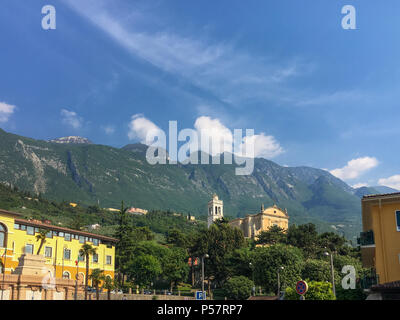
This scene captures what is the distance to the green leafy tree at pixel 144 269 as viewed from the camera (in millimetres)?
80688

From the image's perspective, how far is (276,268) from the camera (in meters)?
67.6

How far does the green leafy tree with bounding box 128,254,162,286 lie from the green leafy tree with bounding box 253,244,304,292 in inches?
829

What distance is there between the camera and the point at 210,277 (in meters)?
88.1

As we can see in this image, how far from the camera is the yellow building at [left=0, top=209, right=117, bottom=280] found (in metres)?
66.6

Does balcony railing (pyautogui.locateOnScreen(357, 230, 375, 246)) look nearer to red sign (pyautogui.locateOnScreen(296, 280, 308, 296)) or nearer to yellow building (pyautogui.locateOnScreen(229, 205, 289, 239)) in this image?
red sign (pyautogui.locateOnScreen(296, 280, 308, 296))

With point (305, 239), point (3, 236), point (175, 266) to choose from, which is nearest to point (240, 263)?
point (175, 266)

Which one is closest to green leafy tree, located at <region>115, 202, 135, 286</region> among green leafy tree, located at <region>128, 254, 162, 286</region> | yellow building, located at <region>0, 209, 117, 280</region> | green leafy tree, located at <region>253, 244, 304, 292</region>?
yellow building, located at <region>0, 209, 117, 280</region>

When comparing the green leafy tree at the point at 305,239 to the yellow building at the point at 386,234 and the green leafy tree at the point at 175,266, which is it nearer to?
the green leafy tree at the point at 175,266

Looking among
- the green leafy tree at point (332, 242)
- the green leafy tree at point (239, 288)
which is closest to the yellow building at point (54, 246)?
the green leafy tree at point (239, 288)

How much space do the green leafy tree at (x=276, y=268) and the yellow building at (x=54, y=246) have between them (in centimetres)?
3202

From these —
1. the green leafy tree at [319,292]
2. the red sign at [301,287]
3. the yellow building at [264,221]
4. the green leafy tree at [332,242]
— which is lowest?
the green leafy tree at [319,292]
